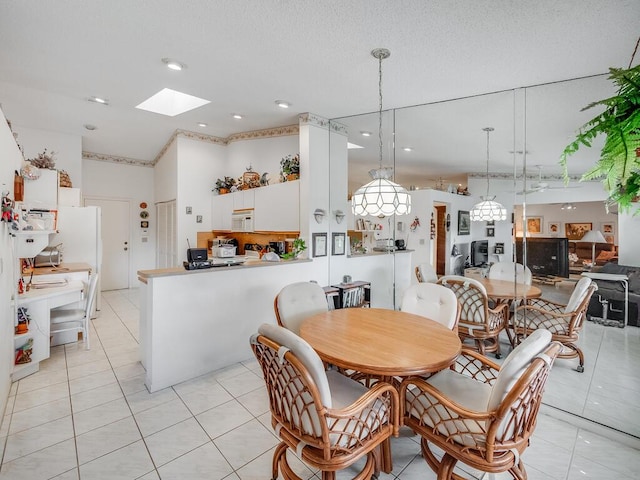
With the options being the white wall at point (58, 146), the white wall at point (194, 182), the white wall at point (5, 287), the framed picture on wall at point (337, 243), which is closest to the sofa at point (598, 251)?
the framed picture on wall at point (337, 243)

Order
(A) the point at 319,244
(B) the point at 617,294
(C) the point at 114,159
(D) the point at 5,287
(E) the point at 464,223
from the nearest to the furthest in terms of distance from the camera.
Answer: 1. (D) the point at 5,287
2. (B) the point at 617,294
3. (E) the point at 464,223
4. (A) the point at 319,244
5. (C) the point at 114,159

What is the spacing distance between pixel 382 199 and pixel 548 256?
1823mm

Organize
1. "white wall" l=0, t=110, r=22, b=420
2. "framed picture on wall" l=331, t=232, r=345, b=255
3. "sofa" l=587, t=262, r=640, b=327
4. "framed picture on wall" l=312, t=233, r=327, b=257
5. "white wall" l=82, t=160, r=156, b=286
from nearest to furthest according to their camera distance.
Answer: "white wall" l=0, t=110, r=22, b=420 → "sofa" l=587, t=262, r=640, b=327 → "framed picture on wall" l=312, t=233, r=327, b=257 → "framed picture on wall" l=331, t=232, r=345, b=255 → "white wall" l=82, t=160, r=156, b=286

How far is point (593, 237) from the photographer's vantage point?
102 inches

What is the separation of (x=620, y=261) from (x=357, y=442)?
260 centimetres

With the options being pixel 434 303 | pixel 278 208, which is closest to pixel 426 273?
pixel 434 303

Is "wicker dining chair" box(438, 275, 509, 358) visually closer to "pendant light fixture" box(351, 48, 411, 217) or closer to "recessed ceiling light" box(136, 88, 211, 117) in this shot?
"pendant light fixture" box(351, 48, 411, 217)

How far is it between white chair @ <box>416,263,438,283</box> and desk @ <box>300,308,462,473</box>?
1.01m

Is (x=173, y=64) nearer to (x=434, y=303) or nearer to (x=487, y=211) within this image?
(x=434, y=303)

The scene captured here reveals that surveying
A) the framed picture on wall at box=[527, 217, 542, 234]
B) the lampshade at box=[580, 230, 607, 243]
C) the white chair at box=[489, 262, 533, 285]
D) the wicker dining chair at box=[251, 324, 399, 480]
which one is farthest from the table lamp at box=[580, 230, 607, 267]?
the wicker dining chair at box=[251, 324, 399, 480]

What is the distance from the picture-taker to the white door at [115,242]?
653 cm

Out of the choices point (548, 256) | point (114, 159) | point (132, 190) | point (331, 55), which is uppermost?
point (114, 159)

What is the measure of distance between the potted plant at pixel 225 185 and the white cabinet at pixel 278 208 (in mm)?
1037

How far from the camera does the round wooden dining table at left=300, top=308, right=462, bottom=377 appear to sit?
62.9 inches
